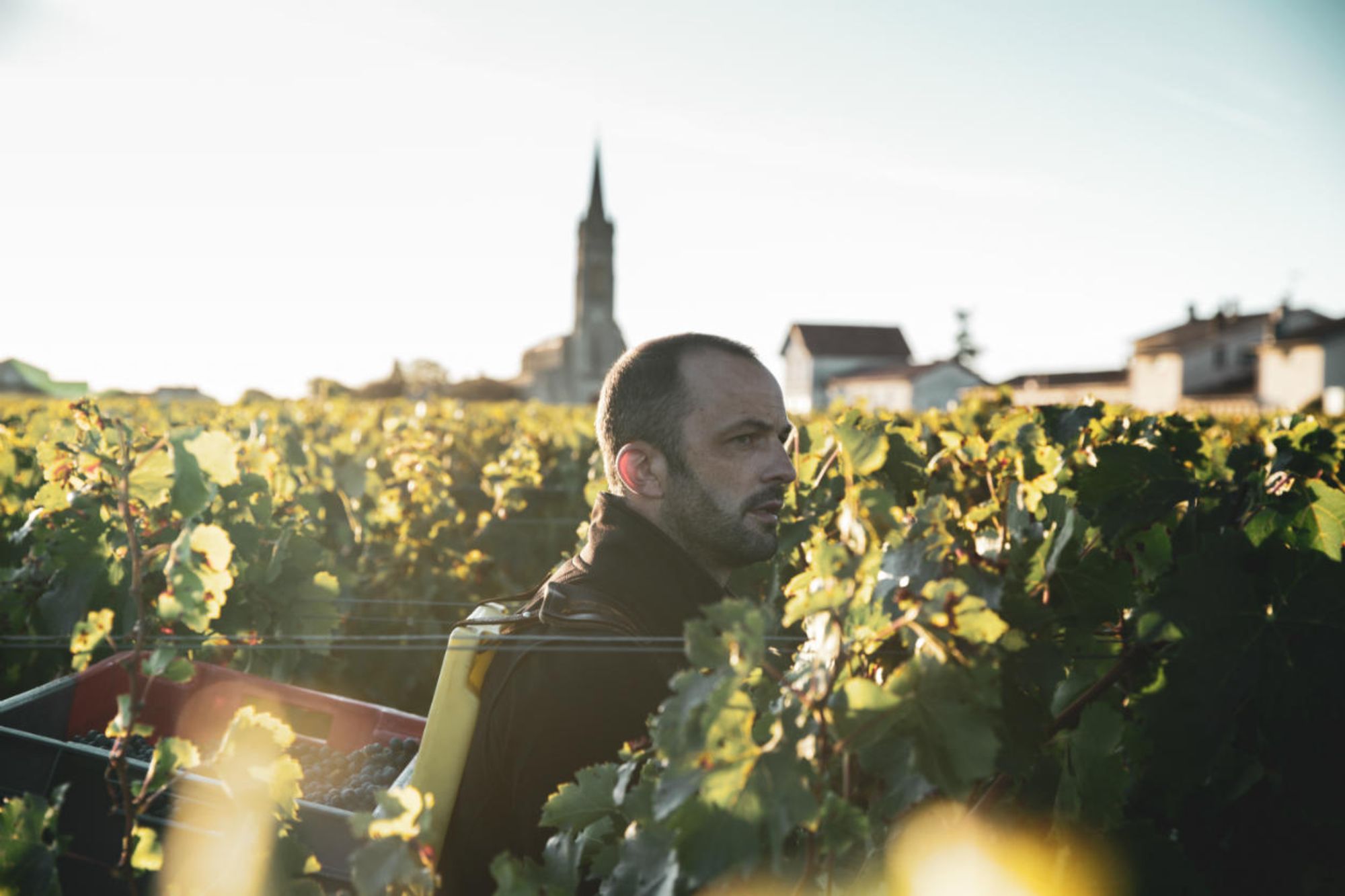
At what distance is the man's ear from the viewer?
8.16 ft

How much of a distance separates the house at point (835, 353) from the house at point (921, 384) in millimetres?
8501

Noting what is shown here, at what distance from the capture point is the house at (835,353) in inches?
3022

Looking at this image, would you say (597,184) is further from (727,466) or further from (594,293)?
(727,466)

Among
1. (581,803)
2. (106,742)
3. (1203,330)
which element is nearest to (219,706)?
(106,742)

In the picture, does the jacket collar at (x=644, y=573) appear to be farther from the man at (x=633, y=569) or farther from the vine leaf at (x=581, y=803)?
the vine leaf at (x=581, y=803)

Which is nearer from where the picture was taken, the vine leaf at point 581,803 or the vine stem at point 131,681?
the vine stem at point 131,681

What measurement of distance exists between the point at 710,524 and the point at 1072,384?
5758cm

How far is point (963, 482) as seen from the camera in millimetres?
2639

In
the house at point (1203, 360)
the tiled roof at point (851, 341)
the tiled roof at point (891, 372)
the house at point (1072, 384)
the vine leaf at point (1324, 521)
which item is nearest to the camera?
the vine leaf at point (1324, 521)

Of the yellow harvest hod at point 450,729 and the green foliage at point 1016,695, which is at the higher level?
the green foliage at point 1016,695

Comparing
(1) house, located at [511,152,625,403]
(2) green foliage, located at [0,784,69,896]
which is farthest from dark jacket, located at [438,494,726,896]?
(1) house, located at [511,152,625,403]

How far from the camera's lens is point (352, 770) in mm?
3486

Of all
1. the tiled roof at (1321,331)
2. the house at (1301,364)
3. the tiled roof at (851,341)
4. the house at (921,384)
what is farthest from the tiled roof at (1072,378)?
the tiled roof at (851,341)

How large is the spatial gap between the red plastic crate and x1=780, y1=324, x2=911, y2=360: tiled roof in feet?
245
